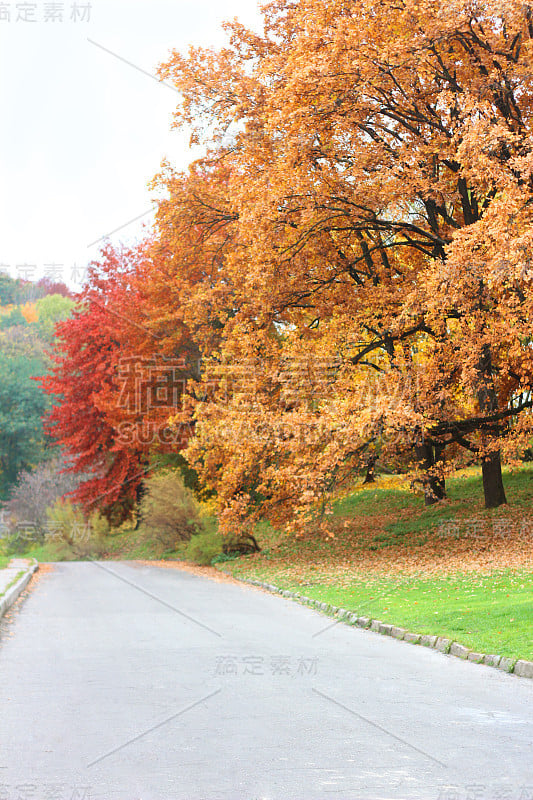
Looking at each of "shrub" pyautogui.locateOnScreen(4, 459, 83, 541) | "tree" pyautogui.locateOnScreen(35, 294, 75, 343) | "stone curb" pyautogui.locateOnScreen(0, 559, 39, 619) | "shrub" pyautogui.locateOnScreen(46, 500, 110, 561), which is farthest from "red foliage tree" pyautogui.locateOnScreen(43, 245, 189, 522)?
"tree" pyautogui.locateOnScreen(35, 294, 75, 343)

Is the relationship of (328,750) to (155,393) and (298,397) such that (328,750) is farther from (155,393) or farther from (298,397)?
(155,393)

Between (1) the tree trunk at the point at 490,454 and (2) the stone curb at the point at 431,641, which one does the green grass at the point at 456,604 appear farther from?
(1) the tree trunk at the point at 490,454

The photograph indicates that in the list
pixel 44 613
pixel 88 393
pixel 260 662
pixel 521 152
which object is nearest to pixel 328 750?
pixel 260 662

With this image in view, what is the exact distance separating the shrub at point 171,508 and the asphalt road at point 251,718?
1701 cm

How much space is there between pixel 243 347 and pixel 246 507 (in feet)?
14.2

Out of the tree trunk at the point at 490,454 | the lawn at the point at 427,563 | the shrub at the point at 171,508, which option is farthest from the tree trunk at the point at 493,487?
the shrub at the point at 171,508

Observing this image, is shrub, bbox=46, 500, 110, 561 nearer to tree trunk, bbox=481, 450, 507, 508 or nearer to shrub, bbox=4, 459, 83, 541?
shrub, bbox=4, 459, 83, 541

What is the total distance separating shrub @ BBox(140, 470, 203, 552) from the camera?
29047 mm

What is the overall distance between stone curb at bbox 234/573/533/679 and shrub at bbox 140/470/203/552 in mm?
13009

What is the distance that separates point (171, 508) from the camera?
29.4m

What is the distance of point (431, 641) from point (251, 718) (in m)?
5.11

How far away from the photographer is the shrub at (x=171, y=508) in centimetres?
2905

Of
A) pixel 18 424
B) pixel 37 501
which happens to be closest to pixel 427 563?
pixel 37 501

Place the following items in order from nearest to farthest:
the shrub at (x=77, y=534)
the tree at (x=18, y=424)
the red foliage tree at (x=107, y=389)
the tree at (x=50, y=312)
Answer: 1. the red foliage tree at (x=107, y=389)
2. the shrub at (x=77, y=534)
3. the tree at (x=18, y=424)
4. the tree at (x=50, y=312)
